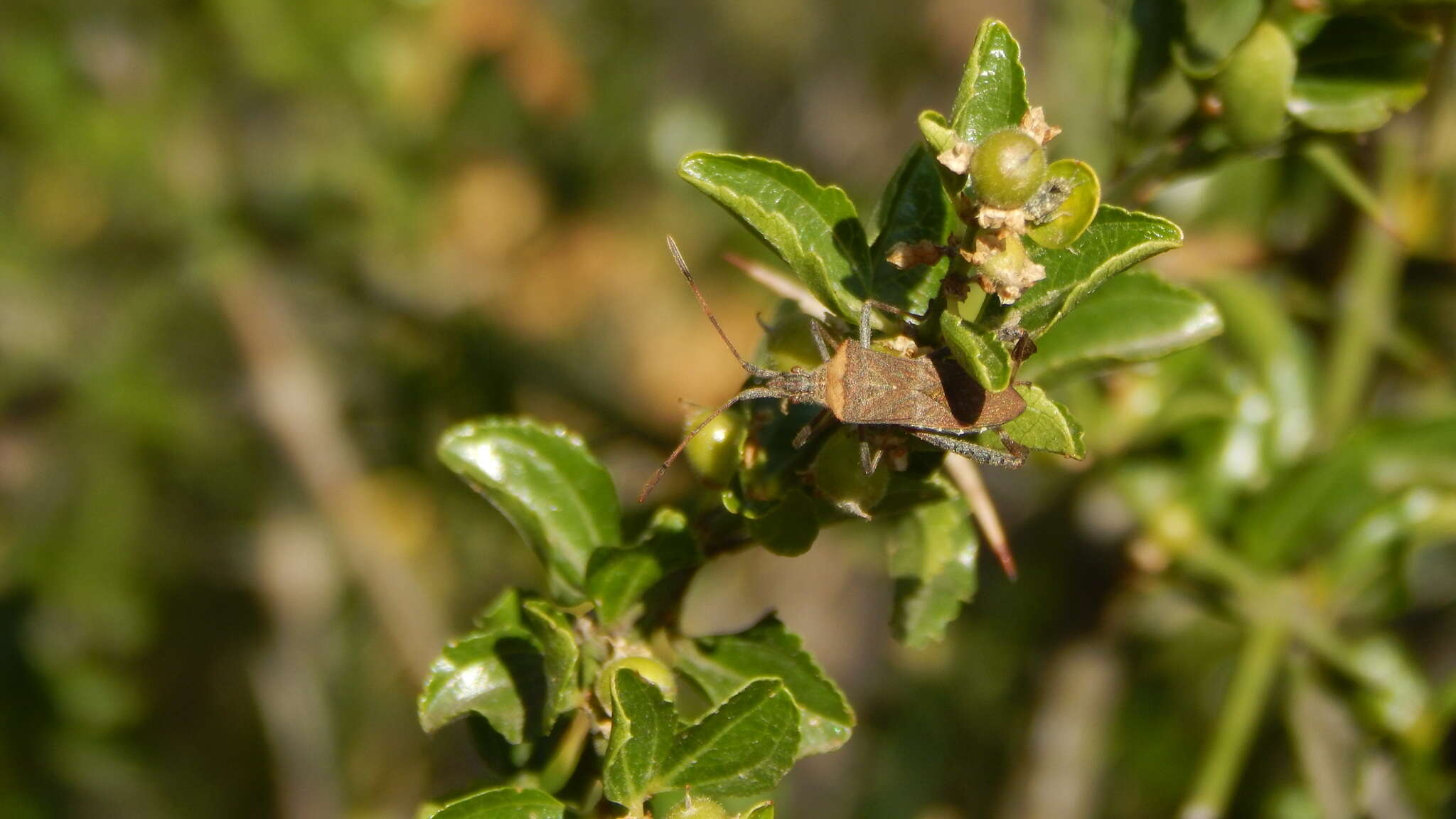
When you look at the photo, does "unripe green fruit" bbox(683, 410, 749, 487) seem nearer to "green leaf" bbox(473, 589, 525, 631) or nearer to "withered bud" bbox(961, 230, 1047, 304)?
"green leaf" bbox(473, 589, 525, 631)

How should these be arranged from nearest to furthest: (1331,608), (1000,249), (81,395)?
1. (1000,249)
2. (1331,608)
3. (81,395)

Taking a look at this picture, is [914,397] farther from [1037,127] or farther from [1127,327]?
[1127,327]

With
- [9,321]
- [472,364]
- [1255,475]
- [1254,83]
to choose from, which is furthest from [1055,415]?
[9,321]

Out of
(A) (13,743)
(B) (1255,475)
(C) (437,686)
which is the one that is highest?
(C) (437,686)

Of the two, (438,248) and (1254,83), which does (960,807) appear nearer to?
(1254,83)

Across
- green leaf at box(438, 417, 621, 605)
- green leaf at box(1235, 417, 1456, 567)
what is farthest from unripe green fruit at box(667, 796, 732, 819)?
green leaf at box(1235, 417, 1456, 567)
